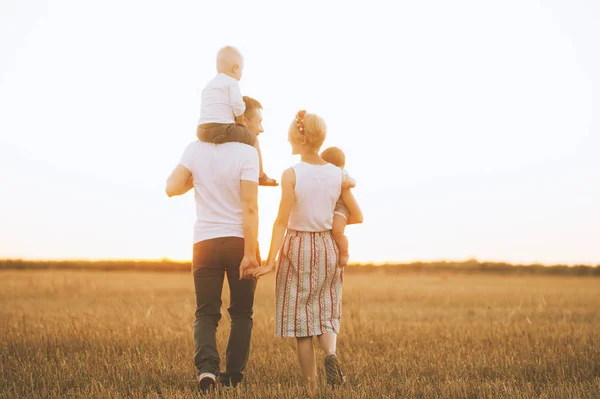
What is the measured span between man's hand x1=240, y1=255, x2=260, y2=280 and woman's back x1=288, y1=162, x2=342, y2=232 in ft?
1.77

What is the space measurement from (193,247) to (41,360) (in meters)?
2.71

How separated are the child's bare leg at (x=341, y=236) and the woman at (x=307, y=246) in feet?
0.19

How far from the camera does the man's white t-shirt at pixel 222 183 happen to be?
4.98m

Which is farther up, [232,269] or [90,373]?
[232,269]

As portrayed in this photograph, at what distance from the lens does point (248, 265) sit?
485cm

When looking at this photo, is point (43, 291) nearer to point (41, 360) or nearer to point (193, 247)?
point (41, 360)

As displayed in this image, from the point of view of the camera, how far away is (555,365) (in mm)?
6410

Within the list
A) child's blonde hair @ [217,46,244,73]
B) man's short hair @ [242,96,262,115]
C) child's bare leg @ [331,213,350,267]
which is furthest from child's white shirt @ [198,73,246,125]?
child's bare leg @ [331,213,350,267]

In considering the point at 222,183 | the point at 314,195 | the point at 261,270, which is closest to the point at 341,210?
the point at 314,195

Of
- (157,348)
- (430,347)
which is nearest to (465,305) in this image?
(430,347)

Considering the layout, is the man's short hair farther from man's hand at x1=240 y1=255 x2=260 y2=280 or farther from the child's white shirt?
man's hand at x1=240 y1=255 x2=260 y2=280

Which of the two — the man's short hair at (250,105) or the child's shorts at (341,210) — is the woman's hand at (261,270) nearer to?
the child's shorts at (341,210)

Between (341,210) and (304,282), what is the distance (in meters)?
0.68

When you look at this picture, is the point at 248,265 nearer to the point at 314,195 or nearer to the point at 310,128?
the point at 314,195
